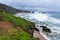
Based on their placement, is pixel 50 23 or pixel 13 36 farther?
pixel 50 23

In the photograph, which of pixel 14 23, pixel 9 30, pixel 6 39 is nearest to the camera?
pixel 6 39

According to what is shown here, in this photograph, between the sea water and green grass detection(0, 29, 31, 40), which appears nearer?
green grass detection(0, 29, 31, 40)

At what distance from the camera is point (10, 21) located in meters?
28.8

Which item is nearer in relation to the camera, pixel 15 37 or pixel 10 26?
pixel 15 37

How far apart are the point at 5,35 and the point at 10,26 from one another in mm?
3763

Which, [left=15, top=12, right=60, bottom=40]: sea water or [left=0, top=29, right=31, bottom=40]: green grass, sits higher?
[left=0, top=29, right=31, bottom=40]: green grass

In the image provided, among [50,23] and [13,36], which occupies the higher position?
[13,36]

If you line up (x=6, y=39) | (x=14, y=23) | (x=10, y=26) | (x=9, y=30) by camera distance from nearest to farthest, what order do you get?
(x=6, y=39) < (x=9, y=30) < (x=10, y=26) < (x=14, y=23)

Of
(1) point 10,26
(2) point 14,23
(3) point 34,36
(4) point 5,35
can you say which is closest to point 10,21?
(2) point 14,23

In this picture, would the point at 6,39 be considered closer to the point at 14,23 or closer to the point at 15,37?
the point at 15,37

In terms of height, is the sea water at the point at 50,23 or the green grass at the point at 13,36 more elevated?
the green grass at the point at 13,36

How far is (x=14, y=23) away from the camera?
93.1ft

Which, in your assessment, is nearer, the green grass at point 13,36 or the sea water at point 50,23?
the green grass at point 13,36

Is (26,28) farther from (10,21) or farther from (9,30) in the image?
(9,30)
